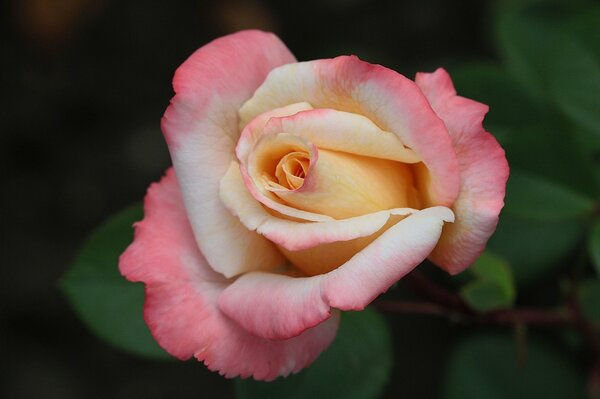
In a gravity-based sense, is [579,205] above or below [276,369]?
below

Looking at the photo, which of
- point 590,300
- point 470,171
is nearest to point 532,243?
point 590,300

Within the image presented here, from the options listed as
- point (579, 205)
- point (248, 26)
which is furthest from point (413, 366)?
point (248, 26)

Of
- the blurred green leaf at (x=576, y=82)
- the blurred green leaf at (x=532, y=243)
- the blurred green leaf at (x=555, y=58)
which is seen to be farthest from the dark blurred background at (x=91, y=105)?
the blurred green leaf at (x=576, y=82)

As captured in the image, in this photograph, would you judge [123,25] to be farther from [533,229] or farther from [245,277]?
[245,277]

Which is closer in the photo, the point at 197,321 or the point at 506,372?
the point at 197,321

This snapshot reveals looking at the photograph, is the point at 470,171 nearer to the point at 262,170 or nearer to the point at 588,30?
the point at 262,170

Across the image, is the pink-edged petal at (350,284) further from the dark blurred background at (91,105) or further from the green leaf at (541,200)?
the dark blurred background at (91,105)
